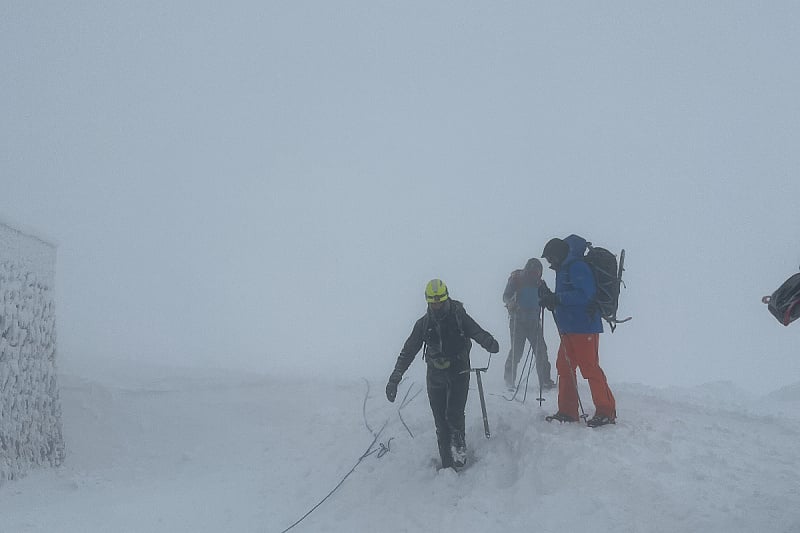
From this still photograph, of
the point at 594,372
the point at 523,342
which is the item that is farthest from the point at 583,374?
the point at 523,342

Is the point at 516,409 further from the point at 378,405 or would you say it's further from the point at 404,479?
the point at 378,405

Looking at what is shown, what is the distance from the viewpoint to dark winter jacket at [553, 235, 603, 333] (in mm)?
8578

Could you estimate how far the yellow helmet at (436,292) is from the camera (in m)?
8.38

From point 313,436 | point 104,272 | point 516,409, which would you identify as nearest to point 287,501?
point 313,436

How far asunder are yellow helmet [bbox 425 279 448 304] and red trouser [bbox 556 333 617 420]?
1870mm

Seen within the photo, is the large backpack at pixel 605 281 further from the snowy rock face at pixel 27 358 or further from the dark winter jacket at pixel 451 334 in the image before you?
the snowy rock face at pixel 27 358

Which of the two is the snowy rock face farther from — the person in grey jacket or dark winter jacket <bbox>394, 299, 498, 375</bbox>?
the person in grey jacket

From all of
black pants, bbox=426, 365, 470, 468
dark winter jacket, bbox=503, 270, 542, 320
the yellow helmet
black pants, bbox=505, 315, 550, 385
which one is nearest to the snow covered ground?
black pants, bbox=426, 365, 470, 468

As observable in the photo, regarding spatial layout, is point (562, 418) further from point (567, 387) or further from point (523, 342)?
point (523, 342)

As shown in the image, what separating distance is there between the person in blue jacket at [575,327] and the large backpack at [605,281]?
0.12 metres

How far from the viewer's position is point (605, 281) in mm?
8773

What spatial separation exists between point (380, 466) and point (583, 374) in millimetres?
3212

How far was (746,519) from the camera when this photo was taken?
5.33 metres

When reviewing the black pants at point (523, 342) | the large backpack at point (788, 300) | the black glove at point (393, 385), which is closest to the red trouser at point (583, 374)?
the black glove at point (393, 385)
